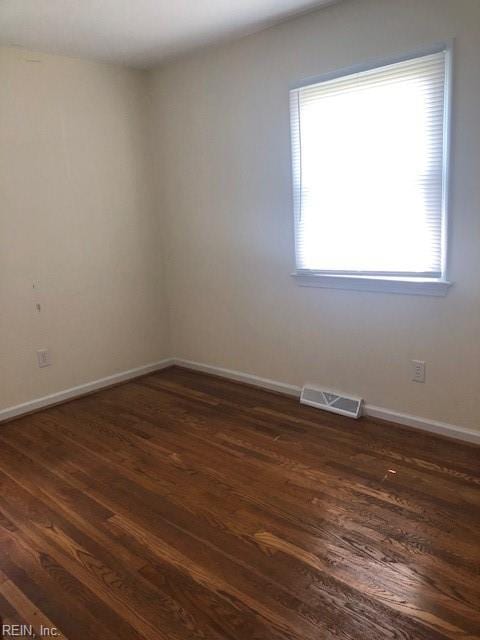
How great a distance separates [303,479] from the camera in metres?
2.52

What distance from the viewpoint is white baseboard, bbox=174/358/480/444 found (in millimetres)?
2818

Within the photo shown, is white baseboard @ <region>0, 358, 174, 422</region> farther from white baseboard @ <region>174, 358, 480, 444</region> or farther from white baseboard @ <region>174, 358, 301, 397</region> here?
white baseboard @ <region>174, 358, 480, 444</region>

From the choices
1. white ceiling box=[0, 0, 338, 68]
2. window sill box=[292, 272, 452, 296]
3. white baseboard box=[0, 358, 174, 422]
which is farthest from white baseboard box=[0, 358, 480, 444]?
white ceiling box=[0, 0, 338, 68]

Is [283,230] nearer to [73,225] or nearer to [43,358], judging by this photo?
[73,225]

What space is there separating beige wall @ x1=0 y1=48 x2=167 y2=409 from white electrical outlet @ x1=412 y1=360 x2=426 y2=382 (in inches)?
89.2

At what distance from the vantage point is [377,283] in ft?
9.82

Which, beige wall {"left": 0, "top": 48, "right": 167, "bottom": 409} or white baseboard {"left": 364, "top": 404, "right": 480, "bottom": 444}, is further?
beige wall {"left": 0, "top": 48, "right": 167, "bottom": 409}

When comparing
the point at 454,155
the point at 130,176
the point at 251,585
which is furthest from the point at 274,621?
the point at 130,176

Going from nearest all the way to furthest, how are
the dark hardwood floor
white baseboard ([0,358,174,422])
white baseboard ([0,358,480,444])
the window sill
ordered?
the dark hardwood floor < the window sill < white baseboard ([0,358,480,444]) < white baseboard ([0,358,174,422])

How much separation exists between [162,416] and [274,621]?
1893 millimetres

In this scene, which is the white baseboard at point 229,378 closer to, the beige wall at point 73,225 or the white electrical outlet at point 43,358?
the beige wall at point 73,225

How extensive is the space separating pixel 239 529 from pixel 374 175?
203 centimetres

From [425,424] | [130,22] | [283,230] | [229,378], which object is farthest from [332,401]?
[130,22]

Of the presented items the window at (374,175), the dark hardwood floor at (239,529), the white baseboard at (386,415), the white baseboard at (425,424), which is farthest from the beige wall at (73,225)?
the white baseboard at (425,424)
